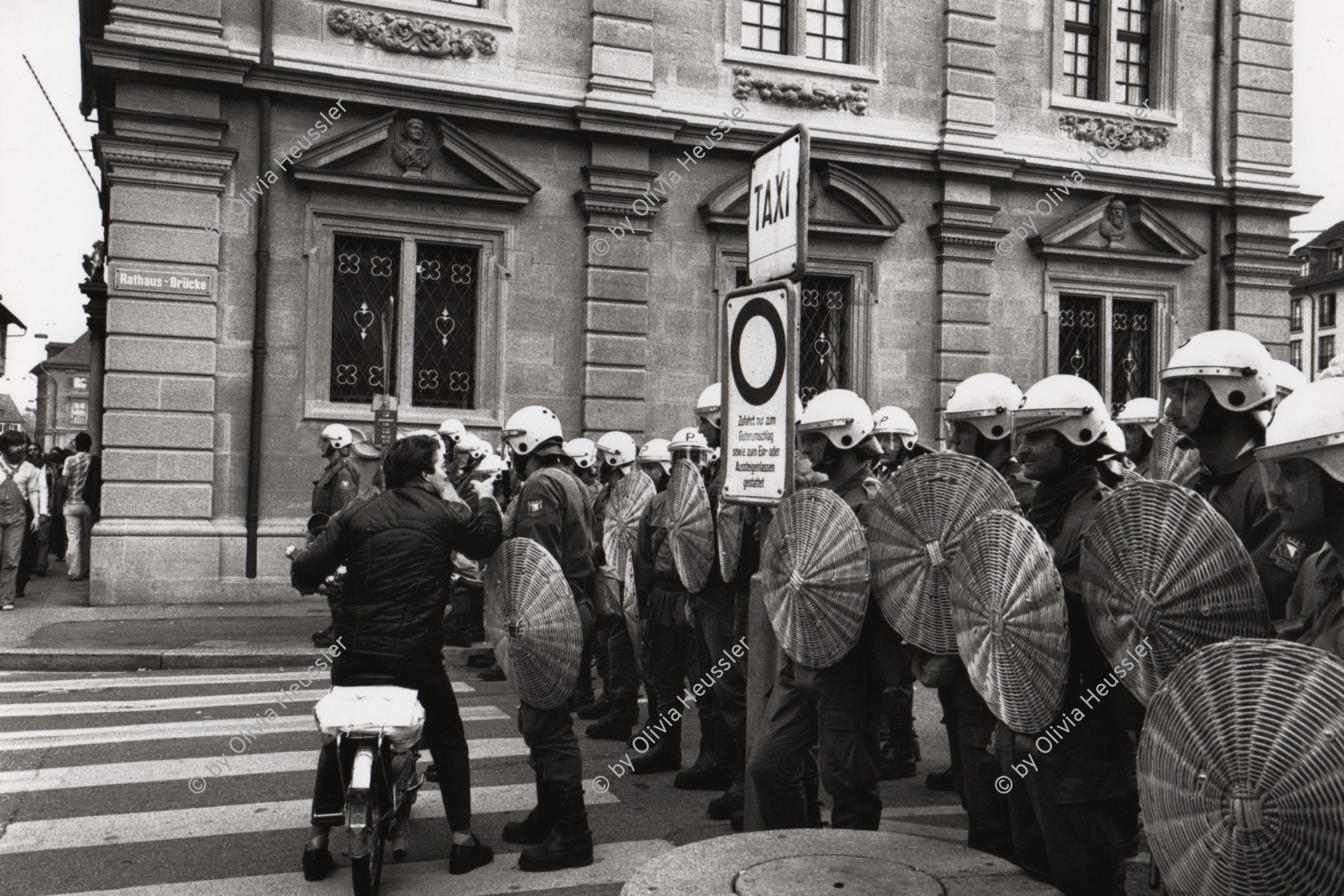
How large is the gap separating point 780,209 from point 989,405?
1.39m

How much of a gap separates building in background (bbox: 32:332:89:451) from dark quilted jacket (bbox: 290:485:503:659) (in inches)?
3793

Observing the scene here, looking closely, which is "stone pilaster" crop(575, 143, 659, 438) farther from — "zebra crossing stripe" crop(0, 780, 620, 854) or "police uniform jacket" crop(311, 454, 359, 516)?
"zebra crossing stripe" crop(0, 780, 620, 854)

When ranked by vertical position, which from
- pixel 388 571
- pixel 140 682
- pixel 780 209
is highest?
pixel 780 209

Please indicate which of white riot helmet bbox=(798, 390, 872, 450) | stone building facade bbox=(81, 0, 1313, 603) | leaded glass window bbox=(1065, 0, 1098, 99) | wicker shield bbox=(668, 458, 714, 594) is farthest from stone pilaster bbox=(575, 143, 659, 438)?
white riot helmet bbox=(798, 390, 872, 450)

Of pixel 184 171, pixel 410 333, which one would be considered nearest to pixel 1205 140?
pixel 410 333

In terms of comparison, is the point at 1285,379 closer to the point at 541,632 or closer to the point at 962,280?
the point at 541,632

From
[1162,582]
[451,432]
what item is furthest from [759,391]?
[451,432]

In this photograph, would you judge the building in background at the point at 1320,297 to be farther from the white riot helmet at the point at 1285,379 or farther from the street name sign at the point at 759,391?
the street name sign at the point at 759,391

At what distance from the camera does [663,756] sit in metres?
7.29

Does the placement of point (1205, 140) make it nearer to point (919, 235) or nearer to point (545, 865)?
point (919, 235)

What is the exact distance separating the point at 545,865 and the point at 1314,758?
3793 mm

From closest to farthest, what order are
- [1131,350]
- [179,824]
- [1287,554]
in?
[1287,554] < [179,824] < [1131,350]

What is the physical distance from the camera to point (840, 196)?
17.5 meters

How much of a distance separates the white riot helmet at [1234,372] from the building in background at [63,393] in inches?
3894
